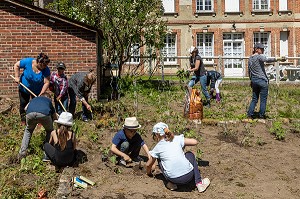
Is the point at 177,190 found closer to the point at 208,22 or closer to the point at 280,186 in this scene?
the point at 280,186

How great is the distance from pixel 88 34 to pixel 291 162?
6887mm

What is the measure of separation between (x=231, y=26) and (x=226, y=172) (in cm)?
2223

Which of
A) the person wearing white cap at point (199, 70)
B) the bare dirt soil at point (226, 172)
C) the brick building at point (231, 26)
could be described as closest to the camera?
the bare dirt soil at point (226, 172)

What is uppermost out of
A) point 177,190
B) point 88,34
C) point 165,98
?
point 88,34

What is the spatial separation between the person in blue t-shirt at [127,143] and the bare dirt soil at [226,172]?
0.22 meters

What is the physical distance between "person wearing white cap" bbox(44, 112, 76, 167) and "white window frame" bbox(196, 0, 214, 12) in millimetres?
22690

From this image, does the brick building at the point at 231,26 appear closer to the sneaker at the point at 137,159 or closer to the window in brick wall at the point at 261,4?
the window in brick wall at the point at 261,4

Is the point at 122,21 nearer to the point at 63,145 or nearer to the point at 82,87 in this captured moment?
the point at 82,87

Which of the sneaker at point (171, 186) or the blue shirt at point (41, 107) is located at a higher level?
the blue shirt at point (41, 107)

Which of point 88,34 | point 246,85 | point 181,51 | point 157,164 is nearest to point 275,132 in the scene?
point 157,164

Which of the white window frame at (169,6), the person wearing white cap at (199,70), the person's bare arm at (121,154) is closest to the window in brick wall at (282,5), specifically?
the white window frame at (169,6)

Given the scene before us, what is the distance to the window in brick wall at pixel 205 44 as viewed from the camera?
27.8 metres

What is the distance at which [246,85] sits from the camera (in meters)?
17.2

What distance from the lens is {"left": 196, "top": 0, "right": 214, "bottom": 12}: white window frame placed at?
28.0 m
